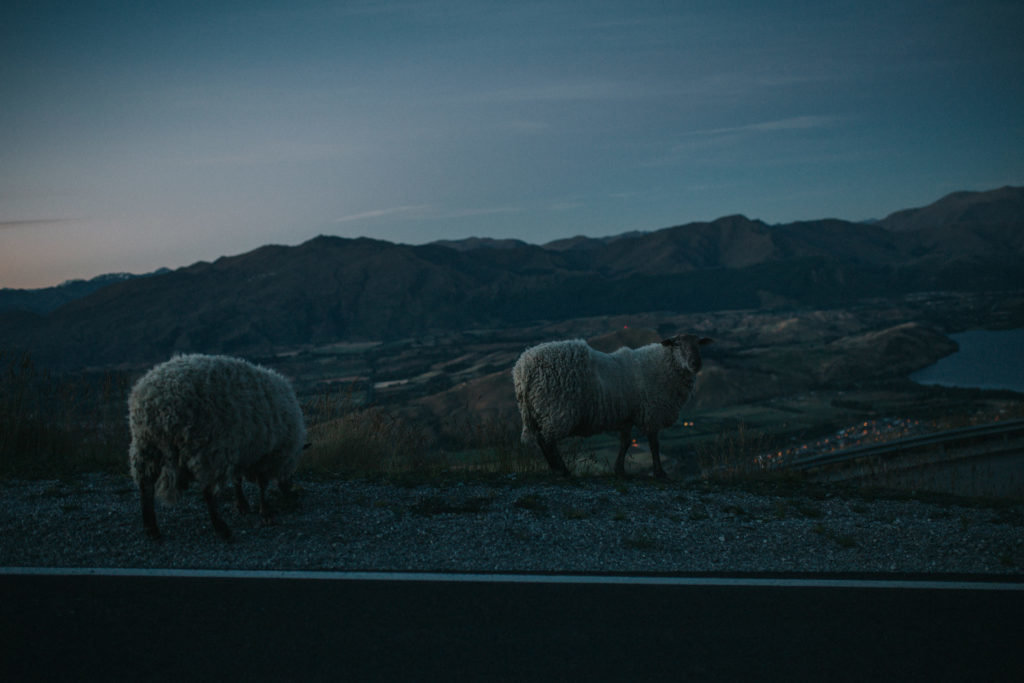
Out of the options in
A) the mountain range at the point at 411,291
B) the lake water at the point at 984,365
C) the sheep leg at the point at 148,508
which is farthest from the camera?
the mountain range at the point at 411,291

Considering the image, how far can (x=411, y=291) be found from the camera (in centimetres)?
12912

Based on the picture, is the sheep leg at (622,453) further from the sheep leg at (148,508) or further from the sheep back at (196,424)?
the sheep leg at (148,508)

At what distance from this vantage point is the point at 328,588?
4539 mm

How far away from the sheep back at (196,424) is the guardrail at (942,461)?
7.75 m

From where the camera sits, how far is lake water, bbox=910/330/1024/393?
37.8 metres

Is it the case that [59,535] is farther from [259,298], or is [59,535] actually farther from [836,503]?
[259,298]

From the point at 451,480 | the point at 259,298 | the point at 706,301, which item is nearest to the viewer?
the point at 451,480

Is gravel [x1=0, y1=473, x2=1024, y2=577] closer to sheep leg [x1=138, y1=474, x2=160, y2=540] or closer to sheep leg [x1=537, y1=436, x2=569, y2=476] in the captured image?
sheep leg [x1=138, y1=474, x2=160, y2=540]

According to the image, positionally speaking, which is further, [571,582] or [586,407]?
[586,407]

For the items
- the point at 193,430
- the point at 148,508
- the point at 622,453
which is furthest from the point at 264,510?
the point at 622,453

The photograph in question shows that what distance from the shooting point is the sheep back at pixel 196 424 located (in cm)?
566

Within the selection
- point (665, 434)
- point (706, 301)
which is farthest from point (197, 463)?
point (706, 301)

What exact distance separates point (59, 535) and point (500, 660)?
4.81m

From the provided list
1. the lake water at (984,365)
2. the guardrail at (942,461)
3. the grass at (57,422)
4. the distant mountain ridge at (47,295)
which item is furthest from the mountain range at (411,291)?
the guardrail at (942,461)
